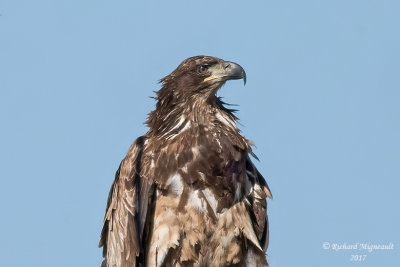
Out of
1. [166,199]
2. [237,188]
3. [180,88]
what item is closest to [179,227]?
[166,199]

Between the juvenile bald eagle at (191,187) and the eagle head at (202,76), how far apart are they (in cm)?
1

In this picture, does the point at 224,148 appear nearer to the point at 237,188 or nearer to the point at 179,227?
the point at 237,188

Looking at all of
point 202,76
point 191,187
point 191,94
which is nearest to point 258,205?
point 191,187

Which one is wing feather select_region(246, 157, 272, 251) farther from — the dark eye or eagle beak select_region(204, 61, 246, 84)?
the dark eye

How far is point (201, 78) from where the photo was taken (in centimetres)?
768

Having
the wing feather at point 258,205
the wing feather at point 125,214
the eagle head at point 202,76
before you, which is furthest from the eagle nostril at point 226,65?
the wing feather at point 125,214

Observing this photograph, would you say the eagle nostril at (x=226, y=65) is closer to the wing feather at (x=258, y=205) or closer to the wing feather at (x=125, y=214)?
the wing feather at (x=258, y=205)

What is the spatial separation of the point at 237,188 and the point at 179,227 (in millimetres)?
856

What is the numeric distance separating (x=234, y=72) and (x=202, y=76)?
15.4 inches

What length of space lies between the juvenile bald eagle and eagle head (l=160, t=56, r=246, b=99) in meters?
0.01

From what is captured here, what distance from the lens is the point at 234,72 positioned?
763 cm

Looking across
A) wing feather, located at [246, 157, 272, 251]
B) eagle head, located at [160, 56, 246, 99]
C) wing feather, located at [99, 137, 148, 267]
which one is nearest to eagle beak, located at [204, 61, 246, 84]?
eagle head, located at [160, 56, 246, 99]

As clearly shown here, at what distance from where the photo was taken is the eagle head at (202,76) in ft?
25.1

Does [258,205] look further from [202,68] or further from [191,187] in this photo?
[202,68]
